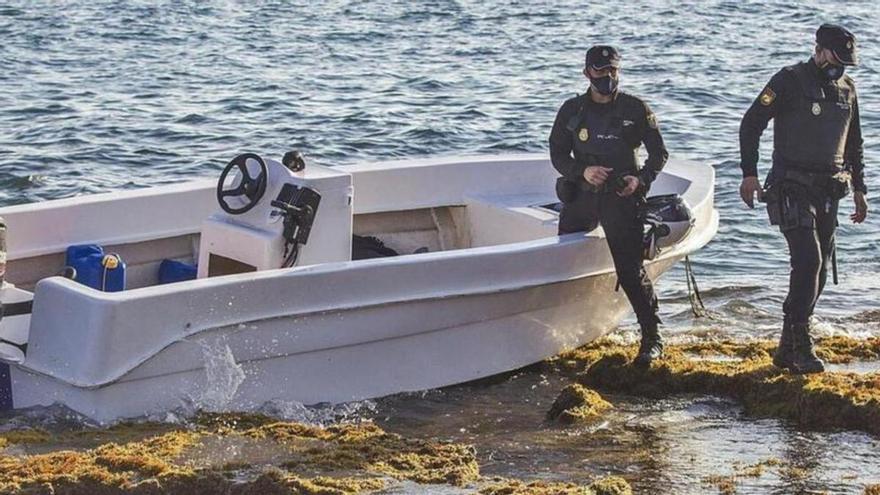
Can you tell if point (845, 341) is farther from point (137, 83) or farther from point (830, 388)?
point (137, 83)

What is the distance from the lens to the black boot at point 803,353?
782 cm

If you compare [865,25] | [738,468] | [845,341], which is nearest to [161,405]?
[738,468]

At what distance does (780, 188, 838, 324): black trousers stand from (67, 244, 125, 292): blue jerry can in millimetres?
3142

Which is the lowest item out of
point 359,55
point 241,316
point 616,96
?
point 359,55

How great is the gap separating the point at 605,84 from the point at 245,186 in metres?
1.80

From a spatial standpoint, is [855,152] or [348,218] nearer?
[855,152]

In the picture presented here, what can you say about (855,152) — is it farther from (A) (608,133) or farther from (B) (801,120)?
(A) (608,133)

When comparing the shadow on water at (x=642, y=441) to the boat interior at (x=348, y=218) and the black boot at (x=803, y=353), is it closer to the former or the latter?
the black boot at (x=803, y=353)

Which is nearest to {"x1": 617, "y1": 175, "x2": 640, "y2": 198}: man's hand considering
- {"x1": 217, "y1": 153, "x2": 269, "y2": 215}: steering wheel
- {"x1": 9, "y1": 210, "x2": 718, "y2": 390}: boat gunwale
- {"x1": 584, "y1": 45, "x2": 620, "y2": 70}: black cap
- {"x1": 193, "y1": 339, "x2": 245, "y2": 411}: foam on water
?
{"x1": 9, "y1": 210, "x2": 718, "y2": 390}: boat gunwale

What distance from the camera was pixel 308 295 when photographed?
24.0 feet

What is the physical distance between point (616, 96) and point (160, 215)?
241 cm

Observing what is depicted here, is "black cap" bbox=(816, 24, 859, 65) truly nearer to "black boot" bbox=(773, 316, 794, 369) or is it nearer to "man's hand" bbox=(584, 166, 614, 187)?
"man's hand" bbox=(584, 166, 614, 187)

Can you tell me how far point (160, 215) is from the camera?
8.43m

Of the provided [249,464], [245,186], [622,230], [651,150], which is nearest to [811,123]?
[651,150]
